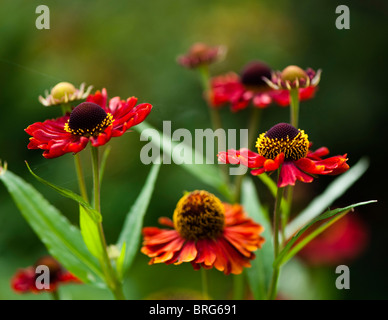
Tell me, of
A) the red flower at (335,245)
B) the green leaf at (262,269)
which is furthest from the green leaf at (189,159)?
the red flower at (335,245)

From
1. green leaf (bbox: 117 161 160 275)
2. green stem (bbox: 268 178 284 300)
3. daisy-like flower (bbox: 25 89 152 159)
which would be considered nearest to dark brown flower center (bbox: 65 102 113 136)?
daisy-like flower (bbox: 25 89 152 159)

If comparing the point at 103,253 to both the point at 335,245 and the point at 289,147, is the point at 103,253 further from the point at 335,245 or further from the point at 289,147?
the point at 335,245

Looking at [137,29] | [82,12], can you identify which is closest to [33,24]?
[82,12]

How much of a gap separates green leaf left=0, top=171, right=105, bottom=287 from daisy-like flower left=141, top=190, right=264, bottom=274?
88mm

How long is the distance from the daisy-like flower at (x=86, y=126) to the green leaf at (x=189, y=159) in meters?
0.18

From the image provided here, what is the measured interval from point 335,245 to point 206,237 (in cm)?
95

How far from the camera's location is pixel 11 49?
186 centimetres

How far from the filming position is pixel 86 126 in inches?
22.3

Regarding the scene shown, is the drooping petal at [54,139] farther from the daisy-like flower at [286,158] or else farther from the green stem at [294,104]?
the green stem at [294,104]

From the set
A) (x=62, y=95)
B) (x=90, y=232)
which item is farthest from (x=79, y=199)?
(x=62, y=95)

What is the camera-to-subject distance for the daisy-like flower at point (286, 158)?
0.53 m

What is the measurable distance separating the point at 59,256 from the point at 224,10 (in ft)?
5.49
